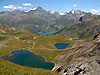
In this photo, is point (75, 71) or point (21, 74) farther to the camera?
point (75, 71)

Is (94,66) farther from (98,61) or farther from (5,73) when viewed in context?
(5,73)

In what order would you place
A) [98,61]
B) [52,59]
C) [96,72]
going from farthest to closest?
[52,59], [98,61], [96,72]

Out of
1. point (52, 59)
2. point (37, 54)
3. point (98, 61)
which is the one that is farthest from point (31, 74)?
point (37, 54)

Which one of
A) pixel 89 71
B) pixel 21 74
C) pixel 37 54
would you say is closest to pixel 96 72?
pixel 89 71

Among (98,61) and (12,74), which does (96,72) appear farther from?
(12,74)

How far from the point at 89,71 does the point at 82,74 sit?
2618mm

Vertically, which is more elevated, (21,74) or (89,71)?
(21,74)

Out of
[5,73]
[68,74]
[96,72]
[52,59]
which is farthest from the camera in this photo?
[52,59]

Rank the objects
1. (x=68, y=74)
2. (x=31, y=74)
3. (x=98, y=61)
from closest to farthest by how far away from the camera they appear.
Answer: (x=31, y=74), (x=98, y=61), (x=68, y=74)

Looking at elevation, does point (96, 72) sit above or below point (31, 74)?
below

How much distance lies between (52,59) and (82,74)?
9648cm

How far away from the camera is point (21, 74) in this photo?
28250 millimetres

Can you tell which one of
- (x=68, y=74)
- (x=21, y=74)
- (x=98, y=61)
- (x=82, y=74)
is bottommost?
(x=68, y=74)

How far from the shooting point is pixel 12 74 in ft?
88.6
